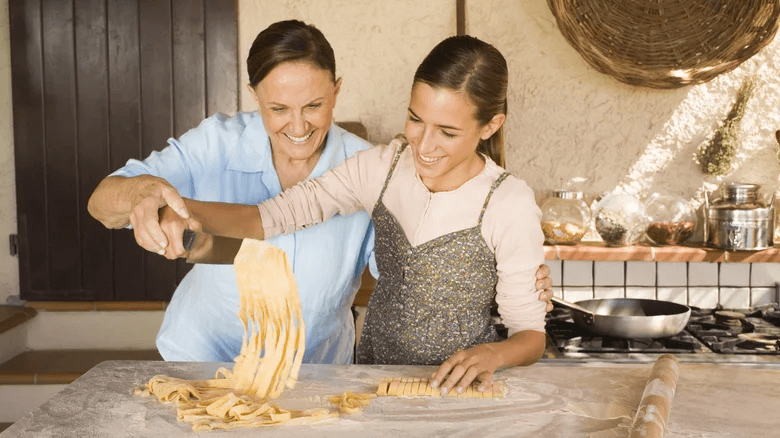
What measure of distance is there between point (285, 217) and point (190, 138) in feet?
1.24

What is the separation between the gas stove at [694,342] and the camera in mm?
2922

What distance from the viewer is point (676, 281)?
3.75m

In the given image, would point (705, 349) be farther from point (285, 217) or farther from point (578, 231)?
point (285, 217)

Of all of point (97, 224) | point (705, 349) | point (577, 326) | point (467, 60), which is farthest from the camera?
point (97, 224)

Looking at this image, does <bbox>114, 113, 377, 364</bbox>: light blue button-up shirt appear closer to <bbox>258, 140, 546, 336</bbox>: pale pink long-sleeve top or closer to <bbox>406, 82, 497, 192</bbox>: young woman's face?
<bbox>258, 140, 546, 336</bbox>: pale pink long-sleeve top

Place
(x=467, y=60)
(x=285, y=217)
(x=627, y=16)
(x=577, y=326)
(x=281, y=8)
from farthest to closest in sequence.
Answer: (x=281, y=8) → (x=627, y=16) → (x=577, y=326) → (x=285, y=217) → (x=467, y=60)

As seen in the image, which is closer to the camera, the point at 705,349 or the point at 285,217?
the point at 285,217

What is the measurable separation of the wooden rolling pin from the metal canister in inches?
66.9

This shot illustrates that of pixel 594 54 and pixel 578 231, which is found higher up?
pixel 594 54

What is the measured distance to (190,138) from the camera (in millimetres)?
2273

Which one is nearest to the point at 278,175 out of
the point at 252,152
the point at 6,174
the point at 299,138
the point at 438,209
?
the point at 252,152

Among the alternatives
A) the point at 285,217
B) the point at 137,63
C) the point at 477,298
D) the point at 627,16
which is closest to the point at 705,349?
the point at 477,298

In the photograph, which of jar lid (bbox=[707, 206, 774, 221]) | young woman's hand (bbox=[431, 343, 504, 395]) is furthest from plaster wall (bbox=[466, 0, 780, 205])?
young woman's hand (bbox=[431, 343, 504, 395])

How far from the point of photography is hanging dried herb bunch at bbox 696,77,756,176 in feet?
12.0
